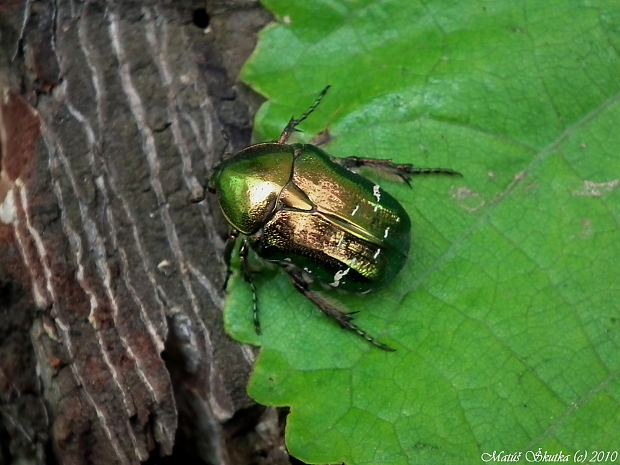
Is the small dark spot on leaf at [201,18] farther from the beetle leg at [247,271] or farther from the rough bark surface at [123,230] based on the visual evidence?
the beetle leg at [247,271]

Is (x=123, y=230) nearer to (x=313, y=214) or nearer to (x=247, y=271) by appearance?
(x=247, y=271)

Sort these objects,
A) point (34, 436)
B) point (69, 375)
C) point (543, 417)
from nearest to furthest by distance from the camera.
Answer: point (543, 417) < point (69, 375) < point (34, 436)

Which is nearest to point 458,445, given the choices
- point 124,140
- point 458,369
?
point 458,369

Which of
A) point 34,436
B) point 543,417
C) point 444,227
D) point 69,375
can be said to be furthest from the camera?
point 34,436

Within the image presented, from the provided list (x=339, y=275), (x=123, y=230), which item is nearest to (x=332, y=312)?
(x=339, y=275)

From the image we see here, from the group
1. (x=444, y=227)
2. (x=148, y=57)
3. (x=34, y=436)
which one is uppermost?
(x=148, y=57)

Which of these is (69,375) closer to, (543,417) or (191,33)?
(191,33)

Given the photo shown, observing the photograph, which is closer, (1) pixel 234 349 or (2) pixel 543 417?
(2) pixel 543 417

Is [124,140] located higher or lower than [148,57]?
lower

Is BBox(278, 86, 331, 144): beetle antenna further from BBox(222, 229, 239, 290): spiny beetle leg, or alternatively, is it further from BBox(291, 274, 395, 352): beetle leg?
BBox(291, 274, 395, 352): beetle leg
